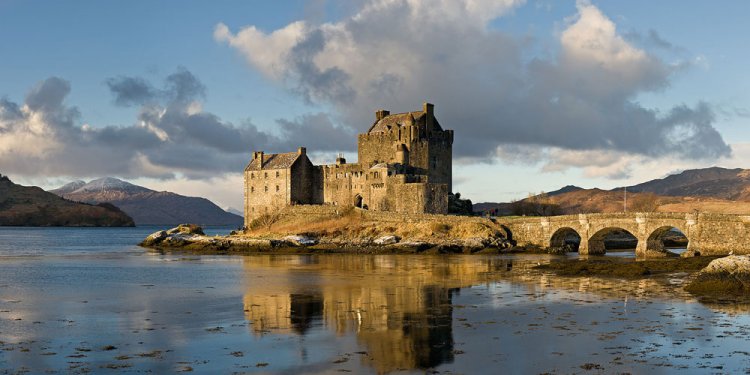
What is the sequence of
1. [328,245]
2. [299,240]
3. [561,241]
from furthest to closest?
1. [299,240]
2. [328,245]
3. [561,241]

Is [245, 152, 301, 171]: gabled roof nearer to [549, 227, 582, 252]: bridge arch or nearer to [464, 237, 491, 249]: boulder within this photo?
[464, 237, 491, 249]: boulder

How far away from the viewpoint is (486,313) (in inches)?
1010

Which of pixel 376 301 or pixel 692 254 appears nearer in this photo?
pixel 376 301

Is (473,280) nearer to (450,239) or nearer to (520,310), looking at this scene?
(520,310)

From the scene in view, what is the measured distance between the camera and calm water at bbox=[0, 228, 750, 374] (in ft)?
58.2

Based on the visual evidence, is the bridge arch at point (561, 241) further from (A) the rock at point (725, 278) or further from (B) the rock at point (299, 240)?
(A) the rock at point (725, 278)

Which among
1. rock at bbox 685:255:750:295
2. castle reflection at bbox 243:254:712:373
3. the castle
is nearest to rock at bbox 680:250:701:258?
castle reflection at bbox 243:254:712:373

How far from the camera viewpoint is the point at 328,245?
7038 centimetres

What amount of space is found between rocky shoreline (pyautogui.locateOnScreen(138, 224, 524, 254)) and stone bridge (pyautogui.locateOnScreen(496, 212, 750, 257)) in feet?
7.16

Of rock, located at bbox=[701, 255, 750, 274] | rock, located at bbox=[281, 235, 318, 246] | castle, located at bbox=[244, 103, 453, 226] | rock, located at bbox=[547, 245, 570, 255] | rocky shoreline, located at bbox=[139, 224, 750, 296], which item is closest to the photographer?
rock, located at bbox=[701, 255, 750, 274]

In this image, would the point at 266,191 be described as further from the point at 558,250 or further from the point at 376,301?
the point at 376,301

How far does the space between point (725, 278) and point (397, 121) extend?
188 feet

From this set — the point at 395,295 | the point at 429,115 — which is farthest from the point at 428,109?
the point at 395,295

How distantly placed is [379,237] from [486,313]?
4448 cm
